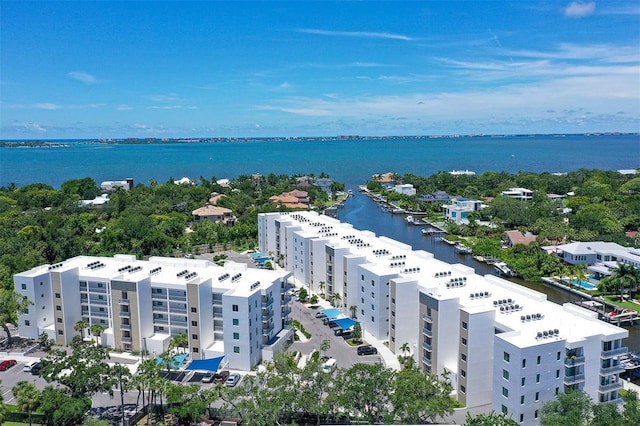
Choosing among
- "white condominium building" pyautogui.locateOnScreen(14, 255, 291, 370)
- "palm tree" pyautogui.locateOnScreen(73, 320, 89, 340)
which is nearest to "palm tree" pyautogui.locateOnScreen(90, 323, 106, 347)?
"white condominium building" pyautogui.locateOnScreen(14, 255, 291, 370)

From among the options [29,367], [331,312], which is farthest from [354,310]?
[29,367]

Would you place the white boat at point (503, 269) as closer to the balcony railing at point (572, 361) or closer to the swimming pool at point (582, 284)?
the swimming pool at point (582, 284)

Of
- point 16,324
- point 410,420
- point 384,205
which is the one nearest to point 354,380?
point 410,420

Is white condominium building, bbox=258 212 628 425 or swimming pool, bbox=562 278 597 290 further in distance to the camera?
swimming pool, bbox=562 278 597 290

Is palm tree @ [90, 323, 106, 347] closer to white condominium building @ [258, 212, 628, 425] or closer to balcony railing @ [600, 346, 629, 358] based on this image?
white condominium building @ [258, 212, 628, 425]

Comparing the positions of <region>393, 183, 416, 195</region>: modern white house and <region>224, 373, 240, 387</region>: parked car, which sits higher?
<region>393, 183, 416, 195</region>: modern white house

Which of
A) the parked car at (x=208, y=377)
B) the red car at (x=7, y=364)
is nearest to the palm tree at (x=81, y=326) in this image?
the red car at (x=7, y=364)

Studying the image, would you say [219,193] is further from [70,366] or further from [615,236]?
[70,366]
